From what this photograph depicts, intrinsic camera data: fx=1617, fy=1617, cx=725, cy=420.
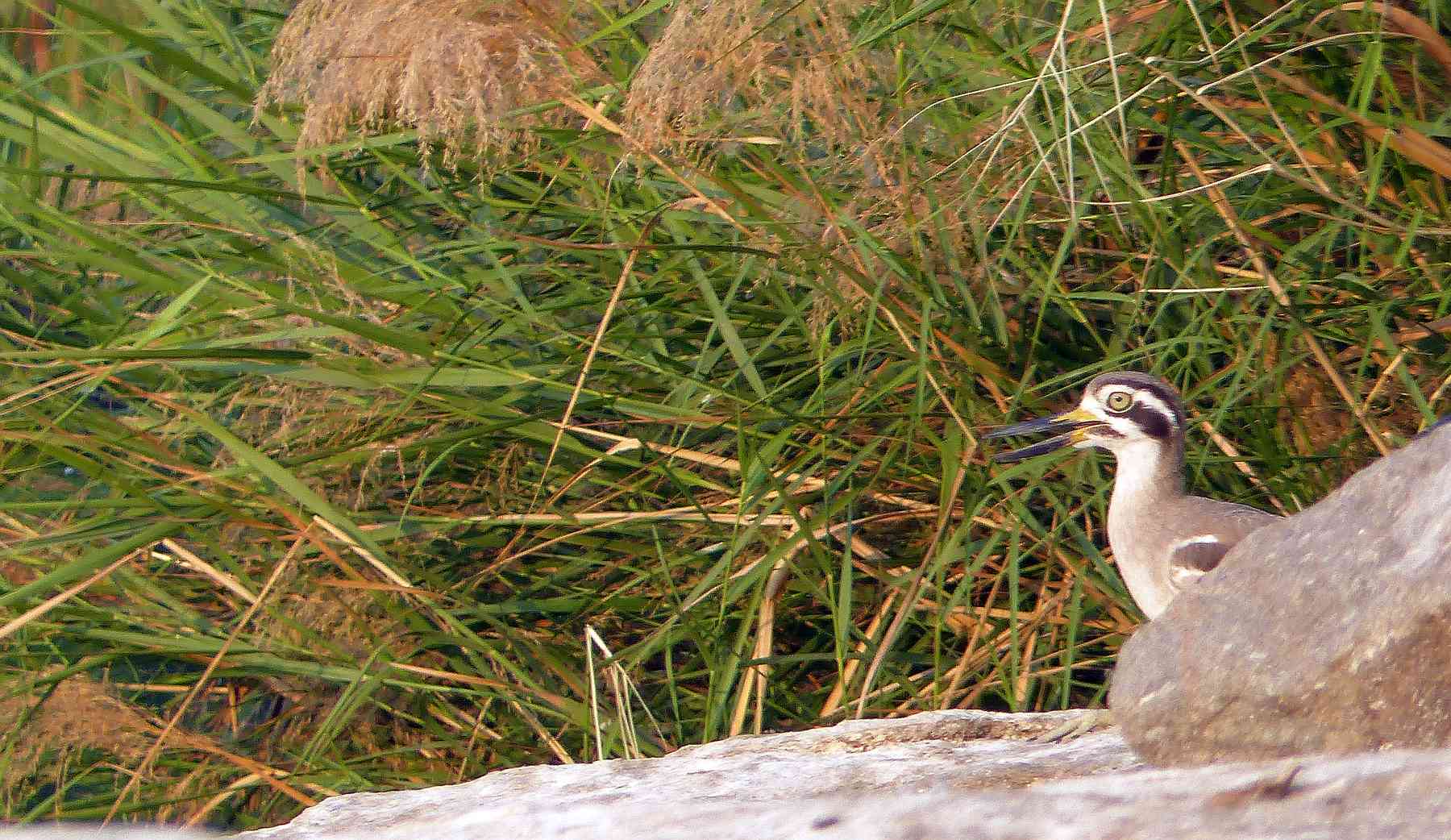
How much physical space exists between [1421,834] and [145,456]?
2.59 metres

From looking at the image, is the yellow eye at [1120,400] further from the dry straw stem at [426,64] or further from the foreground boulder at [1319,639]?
the dry straw stem at [426,64]

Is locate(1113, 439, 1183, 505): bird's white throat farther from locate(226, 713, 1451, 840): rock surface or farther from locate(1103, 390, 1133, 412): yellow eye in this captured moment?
locate(226, 713, 1451, 840): rock surface

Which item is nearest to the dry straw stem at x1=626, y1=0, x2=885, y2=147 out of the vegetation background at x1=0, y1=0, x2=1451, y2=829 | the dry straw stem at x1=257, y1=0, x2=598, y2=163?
the vegetation background at x1=0, y1=0, x2=1451, y2=829

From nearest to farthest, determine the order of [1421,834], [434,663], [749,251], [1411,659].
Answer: [1421,834] < [1411,659] < [749,251] < [434,663]

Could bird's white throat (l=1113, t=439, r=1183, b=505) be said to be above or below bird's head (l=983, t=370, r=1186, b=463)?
below

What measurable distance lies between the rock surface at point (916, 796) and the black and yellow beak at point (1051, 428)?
54cm

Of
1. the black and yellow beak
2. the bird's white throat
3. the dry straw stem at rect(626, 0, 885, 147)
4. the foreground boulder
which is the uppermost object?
the dry straw stem at rect(626, 0, 885, 147)

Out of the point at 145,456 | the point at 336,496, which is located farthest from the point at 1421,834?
the point at 145,456

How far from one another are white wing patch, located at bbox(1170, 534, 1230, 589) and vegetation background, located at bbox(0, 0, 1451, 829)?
0.29m

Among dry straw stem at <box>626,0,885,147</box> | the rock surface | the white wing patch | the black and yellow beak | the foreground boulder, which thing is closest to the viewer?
the rock surface

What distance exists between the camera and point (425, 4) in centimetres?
296

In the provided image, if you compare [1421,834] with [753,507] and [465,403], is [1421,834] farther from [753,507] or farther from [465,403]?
[465,403]

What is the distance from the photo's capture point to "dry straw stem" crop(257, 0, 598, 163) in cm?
284

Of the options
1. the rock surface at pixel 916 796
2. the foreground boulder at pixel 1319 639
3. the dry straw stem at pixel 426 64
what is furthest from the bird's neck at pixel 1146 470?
the dry straw stem at pixel 426 64
